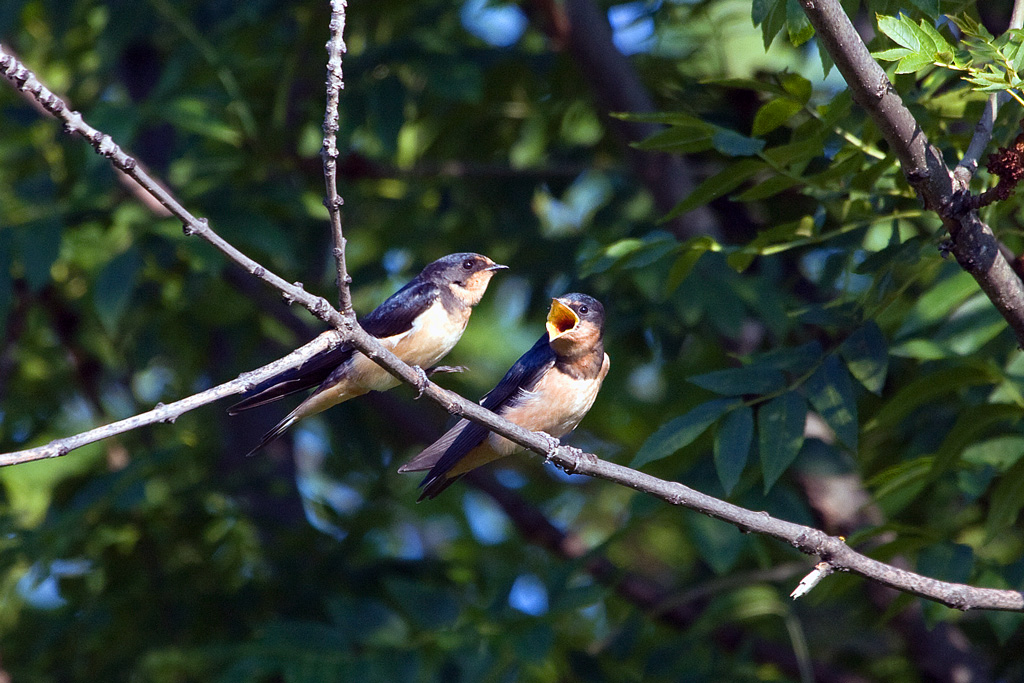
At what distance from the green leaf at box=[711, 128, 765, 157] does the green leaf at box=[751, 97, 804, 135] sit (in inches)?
4.3

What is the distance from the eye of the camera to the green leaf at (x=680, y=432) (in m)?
3.32

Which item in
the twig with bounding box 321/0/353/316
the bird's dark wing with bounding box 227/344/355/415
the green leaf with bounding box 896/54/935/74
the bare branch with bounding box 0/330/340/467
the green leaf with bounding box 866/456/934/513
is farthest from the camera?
the bird's dark wing with bounding box 227/344/355/415

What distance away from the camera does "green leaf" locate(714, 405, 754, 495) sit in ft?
11.0

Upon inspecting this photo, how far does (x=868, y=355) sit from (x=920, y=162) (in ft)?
2.90

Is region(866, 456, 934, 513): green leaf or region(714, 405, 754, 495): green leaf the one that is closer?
region(714, 405, 754, 495): green leaf

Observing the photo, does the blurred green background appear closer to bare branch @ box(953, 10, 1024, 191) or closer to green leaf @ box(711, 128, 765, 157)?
green leaf @ box(711, 128, 765, 157)

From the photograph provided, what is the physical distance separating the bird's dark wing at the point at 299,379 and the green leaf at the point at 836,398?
1764 millimetres

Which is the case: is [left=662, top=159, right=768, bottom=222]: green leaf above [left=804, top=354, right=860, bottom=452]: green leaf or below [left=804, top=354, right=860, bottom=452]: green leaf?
above

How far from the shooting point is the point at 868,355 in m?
3.46

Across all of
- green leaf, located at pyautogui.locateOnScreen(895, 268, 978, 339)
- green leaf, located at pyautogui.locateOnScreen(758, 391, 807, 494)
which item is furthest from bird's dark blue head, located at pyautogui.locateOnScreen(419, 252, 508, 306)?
green leaf, located at pyautogui.locateOnScreen(895, 268, 978, 339)

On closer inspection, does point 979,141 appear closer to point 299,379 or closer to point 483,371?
point 299,379

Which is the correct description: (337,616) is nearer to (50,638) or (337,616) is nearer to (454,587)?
(454,587)

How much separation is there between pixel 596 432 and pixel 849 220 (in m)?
4.37

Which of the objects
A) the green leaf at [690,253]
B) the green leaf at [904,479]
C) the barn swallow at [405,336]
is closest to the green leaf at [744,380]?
the green leaf at [690,253]
